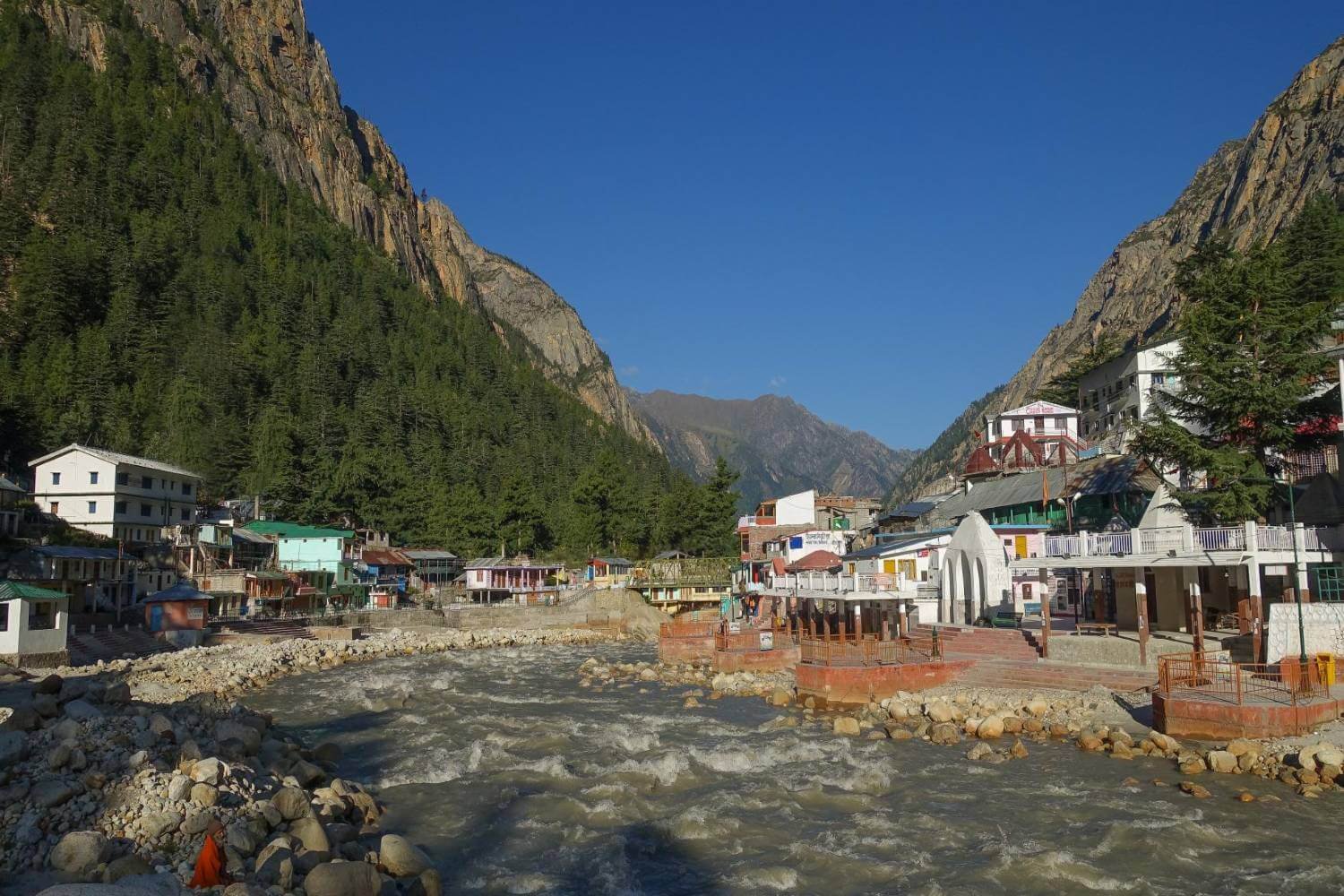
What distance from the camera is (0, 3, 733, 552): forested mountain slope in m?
89.2

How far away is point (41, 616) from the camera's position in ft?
133

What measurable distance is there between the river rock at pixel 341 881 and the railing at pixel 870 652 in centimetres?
2130

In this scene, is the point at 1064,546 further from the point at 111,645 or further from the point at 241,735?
the point at 111,645

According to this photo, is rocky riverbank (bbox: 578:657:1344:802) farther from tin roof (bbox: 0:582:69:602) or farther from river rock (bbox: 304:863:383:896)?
tin roof (bbox: 0:582:69:602)

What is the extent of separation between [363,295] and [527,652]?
380 feet

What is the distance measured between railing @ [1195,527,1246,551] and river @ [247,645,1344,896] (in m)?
8.76

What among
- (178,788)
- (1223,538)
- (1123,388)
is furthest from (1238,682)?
(1123,388)

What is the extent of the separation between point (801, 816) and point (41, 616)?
3799cm

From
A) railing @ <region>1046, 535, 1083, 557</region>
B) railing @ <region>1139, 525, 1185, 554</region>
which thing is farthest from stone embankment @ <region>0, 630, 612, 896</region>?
railing @ <region>1139, 525, 1185, 554</region>

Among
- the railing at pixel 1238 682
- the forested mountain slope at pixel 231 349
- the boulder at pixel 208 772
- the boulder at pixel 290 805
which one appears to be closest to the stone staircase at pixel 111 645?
the boulder at pixel 208 772

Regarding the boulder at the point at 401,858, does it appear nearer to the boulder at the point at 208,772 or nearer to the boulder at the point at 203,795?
the boulder at the point at 203,795

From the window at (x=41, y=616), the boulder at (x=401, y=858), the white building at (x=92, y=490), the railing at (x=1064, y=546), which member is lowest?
the boulder at (x=401, y=858)

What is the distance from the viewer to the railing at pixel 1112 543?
29214 millimetres

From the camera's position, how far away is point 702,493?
8825 cm
